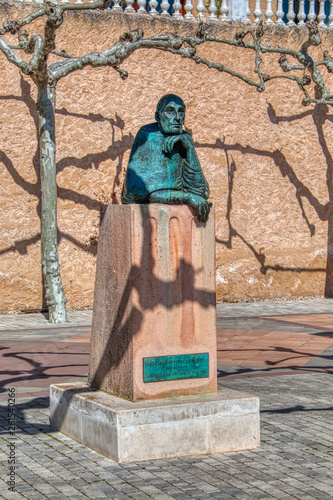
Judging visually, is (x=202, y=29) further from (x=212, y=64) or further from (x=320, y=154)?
(x=320, y=154)

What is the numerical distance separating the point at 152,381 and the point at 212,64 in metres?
7.88

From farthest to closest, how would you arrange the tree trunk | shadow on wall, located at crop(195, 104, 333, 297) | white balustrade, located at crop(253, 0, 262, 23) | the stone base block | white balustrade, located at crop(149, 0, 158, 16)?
white balustrade, located at crop(253, 0, 262, 23), shadow on wall, located at crop(195, 104, 333, 297), white balustrade, located at crop(149, 0, 158, 16), the tree trunk, the stone base block

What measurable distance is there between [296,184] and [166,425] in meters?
8.69

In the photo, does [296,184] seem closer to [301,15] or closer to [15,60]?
[301,15]

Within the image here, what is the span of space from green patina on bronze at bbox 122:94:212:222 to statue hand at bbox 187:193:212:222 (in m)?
0.03

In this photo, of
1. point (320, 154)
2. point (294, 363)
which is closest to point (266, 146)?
point (320, 154)

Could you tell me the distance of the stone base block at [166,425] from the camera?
15.6 feet

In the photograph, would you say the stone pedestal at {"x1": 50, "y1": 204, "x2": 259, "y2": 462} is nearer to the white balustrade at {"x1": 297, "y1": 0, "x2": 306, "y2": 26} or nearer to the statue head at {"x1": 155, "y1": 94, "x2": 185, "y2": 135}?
the statue head at {"x1": 155, "y1": 94, "x2": 185, "y2": 135}

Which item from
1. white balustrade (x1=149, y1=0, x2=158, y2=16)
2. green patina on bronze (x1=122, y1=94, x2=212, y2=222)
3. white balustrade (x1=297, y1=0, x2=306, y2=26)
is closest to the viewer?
green patina on bronze (x1=122, y1=94, x2=212, y2=222)

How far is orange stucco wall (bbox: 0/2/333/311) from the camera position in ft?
36.5

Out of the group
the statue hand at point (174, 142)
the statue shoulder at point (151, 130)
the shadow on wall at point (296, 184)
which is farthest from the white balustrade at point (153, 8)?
the statue hand at point (174, 142)

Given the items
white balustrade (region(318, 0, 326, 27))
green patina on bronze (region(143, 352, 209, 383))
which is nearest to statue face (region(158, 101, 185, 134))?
green patina on bronze (region(143, 352, 209, 383))

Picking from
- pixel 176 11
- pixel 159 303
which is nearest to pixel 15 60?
pixel 176 11

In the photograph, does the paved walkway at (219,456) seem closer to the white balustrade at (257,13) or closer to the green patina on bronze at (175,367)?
the green patina on bronze at (175,367)
